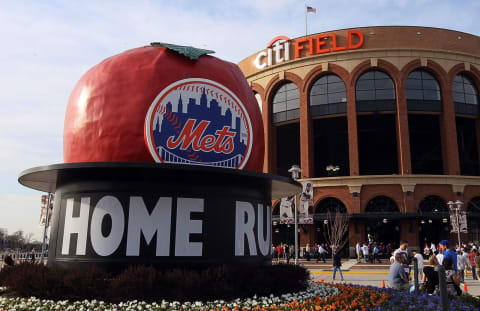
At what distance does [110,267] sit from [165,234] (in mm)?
1470

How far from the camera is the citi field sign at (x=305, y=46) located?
4362cm

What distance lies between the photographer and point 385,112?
139 feet

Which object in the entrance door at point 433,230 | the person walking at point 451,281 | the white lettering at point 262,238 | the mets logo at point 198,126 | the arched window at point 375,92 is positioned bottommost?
the person walking at point 451,281

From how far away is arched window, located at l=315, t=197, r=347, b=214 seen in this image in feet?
137

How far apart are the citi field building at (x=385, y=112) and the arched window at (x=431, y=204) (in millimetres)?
97

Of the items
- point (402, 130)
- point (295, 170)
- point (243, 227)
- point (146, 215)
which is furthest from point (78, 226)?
point (402, 130)

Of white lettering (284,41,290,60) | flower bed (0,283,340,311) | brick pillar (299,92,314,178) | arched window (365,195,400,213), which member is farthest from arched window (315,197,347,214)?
flower bed (0,283,340,311)

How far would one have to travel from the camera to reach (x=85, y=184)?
10523 millimetres

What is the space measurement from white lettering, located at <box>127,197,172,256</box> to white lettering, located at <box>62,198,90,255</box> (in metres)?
1.16

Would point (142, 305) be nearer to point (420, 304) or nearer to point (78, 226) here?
point (78, 226)

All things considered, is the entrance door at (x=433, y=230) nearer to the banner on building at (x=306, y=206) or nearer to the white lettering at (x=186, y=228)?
the banner on building at (x=306, y=206)

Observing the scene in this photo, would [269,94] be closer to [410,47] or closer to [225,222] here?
[410,47]

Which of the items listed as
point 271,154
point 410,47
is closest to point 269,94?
point 271,154

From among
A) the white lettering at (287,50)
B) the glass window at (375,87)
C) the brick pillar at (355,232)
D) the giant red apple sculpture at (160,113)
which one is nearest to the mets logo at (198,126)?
the giant red apple sculpture at (160,113)
